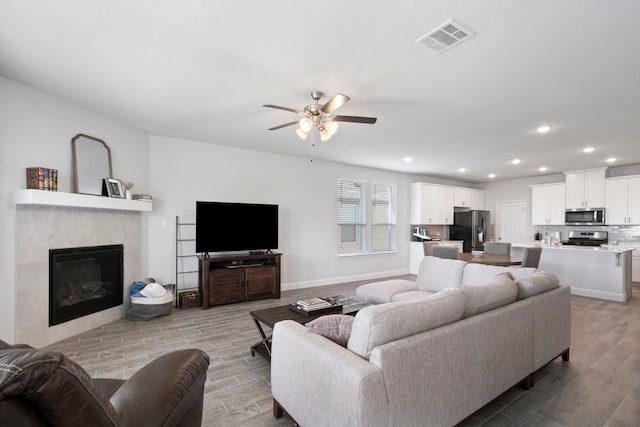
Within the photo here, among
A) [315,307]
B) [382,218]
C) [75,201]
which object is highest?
[75,201]

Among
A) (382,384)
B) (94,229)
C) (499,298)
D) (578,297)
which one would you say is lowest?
(578,297)

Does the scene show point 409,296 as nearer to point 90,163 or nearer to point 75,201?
point 75,201

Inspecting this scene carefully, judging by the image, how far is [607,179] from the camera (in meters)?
6.57

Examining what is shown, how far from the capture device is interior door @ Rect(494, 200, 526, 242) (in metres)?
8.25

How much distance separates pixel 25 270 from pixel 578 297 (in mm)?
7719

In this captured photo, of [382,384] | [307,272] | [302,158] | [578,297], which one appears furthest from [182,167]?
[578,297]

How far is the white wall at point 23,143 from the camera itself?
284 cm

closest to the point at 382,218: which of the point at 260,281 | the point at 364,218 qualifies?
the point at 364,218

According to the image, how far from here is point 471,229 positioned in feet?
25.2

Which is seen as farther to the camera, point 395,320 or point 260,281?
point 260,281

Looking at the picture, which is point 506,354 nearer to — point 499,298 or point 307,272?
point 499,298

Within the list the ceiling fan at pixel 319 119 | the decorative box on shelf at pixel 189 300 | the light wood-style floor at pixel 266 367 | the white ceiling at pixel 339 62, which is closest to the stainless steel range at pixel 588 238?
the light wood-style floor at pixel 266 367

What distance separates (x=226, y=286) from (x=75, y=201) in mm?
2193

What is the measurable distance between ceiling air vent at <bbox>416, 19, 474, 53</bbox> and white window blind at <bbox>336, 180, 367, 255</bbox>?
14.3ft
